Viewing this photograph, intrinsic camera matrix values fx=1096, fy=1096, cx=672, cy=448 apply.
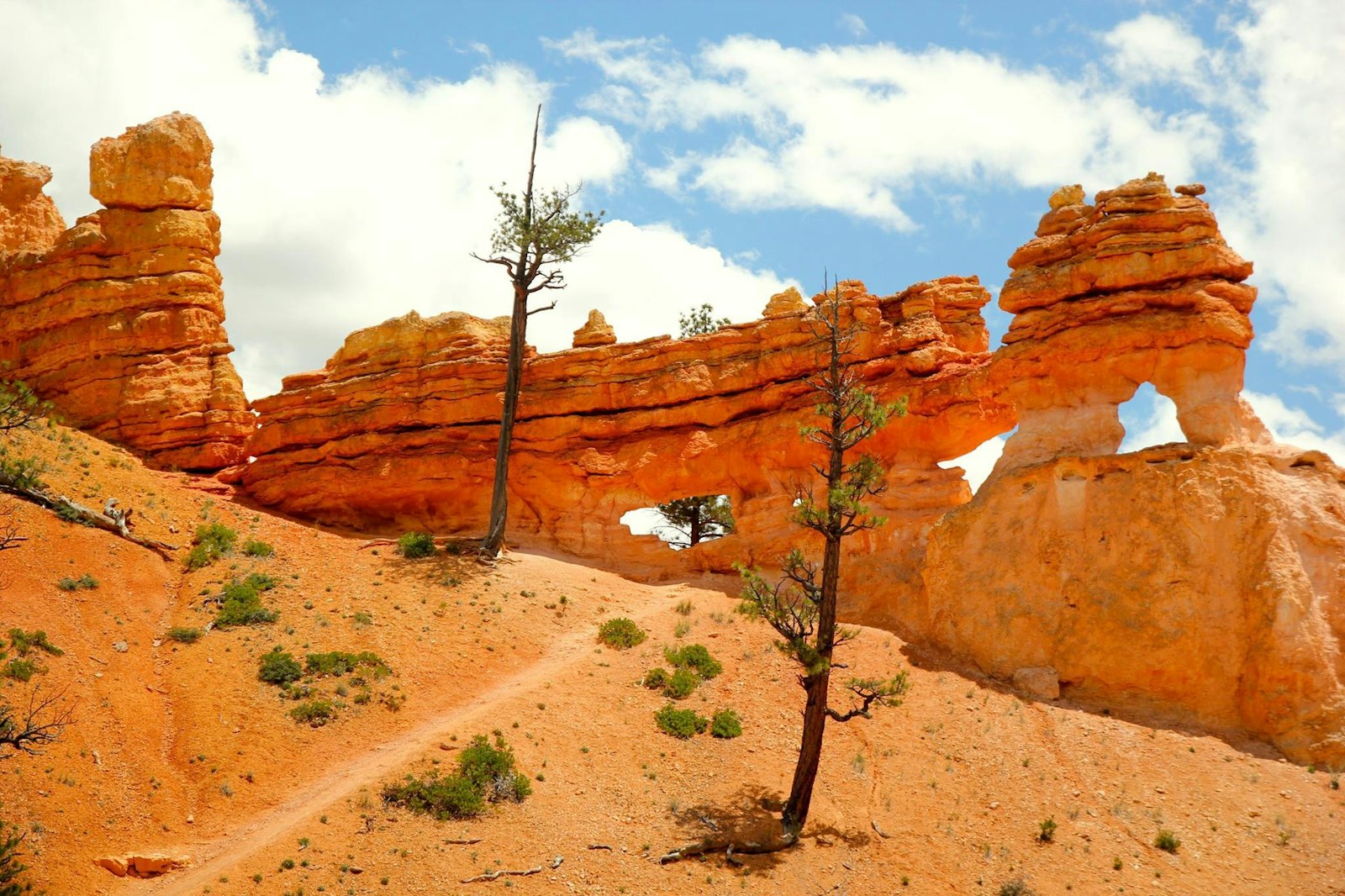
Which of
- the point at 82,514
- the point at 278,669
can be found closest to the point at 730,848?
the point at 278,669

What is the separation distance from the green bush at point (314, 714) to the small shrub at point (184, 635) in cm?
372

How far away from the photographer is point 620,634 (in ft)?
92.0

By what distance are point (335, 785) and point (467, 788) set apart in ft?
9.00

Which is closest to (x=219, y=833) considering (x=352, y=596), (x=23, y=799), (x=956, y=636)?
(x=23, y=799)

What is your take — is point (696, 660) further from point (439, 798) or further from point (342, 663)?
point (439, 798)

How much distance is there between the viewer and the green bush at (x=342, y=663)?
24.8 metres

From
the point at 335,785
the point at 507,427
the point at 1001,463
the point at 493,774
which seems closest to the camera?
the point at 493,774

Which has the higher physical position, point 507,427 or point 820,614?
point 507,427

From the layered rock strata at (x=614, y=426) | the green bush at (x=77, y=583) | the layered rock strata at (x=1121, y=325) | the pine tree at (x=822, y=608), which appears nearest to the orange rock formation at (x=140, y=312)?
the layered rock strata at (x=614, y=426)

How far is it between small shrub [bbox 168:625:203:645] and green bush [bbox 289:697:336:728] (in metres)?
3.72

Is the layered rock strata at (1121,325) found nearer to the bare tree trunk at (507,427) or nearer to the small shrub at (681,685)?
the small shrub at (681,685)

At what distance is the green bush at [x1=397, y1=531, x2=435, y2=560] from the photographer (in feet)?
105

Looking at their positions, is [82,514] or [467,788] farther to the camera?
[82,514]

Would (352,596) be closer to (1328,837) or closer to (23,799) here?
(23,799)
